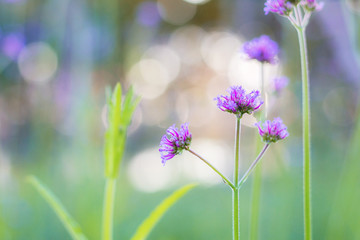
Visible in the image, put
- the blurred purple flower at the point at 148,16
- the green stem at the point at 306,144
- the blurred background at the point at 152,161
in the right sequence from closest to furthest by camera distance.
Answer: the green stem at the point at 306,144 → the blurred background at the point at 152,161 → the blurred purple flower at the point at 148,16

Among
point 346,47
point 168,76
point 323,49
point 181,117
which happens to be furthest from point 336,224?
point 168,76

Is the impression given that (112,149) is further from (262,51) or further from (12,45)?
(12,45)

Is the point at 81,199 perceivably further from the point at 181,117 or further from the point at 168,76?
the point at 168,76

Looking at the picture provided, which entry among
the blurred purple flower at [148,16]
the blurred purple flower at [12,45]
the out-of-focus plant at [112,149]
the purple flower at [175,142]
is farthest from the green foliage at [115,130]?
the blurred purple flower at [148,16]

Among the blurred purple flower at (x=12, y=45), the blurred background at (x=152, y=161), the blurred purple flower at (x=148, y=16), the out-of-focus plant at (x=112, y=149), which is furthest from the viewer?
the blurred purple flower at (x=148, y=16)

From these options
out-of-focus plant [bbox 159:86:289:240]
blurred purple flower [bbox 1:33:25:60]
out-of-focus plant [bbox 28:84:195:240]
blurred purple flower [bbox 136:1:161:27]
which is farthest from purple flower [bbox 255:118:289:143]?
blurred purple flower [bbox 136:1:161:27]

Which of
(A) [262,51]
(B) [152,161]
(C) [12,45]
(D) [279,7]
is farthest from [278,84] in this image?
(B) [152,161]

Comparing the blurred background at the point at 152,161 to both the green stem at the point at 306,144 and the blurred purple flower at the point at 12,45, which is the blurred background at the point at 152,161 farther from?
the green stem at the point at 306,144
